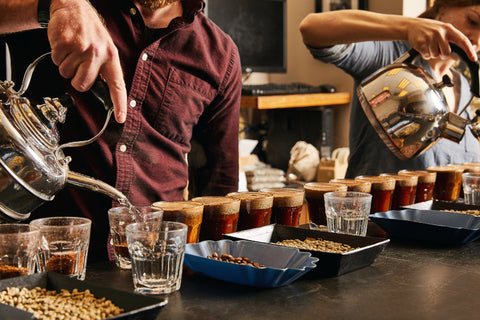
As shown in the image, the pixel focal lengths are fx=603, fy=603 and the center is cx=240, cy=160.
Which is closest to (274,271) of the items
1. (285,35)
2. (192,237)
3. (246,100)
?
(192,237)

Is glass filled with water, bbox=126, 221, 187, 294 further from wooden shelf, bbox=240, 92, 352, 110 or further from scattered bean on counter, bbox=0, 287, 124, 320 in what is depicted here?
wooden shelf, bbox=240, 92, 352, 110

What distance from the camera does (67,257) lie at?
109 cm

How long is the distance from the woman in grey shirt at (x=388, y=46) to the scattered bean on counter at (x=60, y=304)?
1.28m

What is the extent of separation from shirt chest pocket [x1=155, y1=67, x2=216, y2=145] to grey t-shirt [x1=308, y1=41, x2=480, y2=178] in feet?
1.97

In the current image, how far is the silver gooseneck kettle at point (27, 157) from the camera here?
38.6 inches

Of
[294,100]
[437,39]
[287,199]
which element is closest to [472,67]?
[437,39]

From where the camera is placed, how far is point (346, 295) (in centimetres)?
104

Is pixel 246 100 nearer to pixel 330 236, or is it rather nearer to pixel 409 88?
pixel 409 88

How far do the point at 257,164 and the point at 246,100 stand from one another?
488 millimetres

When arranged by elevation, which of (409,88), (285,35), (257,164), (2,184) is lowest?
(257,164)

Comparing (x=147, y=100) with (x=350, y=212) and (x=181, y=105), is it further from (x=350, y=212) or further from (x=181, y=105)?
(x=350, y=212)

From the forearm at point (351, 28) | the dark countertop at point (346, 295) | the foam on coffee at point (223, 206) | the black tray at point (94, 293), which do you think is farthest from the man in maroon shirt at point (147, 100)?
the black tray at point (94, 293)

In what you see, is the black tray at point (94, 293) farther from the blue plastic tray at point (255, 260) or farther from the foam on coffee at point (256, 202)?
the foam on coffee at point (256, 202)

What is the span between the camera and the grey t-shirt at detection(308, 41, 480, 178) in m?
2.36
